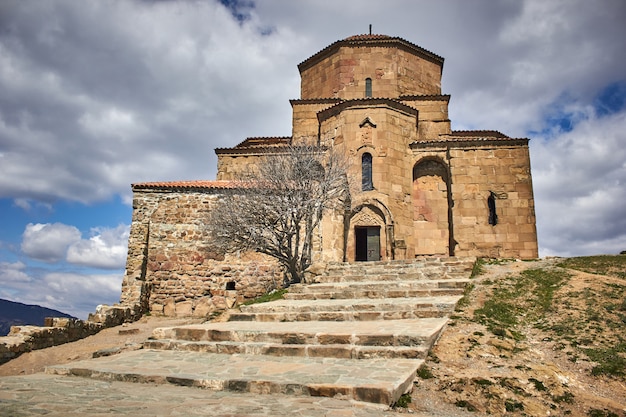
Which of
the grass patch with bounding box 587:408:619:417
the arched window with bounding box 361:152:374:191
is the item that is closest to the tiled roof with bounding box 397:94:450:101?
the arched window with bounding box 361:152:374:191

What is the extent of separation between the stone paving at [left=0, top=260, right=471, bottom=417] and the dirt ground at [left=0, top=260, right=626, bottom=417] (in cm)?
26

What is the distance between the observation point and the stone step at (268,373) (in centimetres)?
386

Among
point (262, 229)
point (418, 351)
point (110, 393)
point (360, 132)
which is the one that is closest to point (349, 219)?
point (360, 132)

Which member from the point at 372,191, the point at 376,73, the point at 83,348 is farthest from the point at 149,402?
the point at 376,73

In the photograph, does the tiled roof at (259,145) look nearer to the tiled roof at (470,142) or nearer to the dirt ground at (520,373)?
the tiled roof at (470,142)

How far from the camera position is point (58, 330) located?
10.4 metres

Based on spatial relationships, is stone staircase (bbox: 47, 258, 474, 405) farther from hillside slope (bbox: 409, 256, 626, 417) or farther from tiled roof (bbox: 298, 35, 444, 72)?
tiled roof (bbox: 298, 35, 444, 72)

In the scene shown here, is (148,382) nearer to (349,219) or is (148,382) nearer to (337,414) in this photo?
(337,414)

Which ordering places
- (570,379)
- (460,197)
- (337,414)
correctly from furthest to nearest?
(460,197) → (570,379) → (337,414)

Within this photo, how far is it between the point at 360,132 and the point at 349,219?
3.74 meters

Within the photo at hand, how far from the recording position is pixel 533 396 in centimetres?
441

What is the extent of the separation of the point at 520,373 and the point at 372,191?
12314 mm

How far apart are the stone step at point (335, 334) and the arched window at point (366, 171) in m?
10.3

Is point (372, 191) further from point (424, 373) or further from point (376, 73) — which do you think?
point (424, 373)
